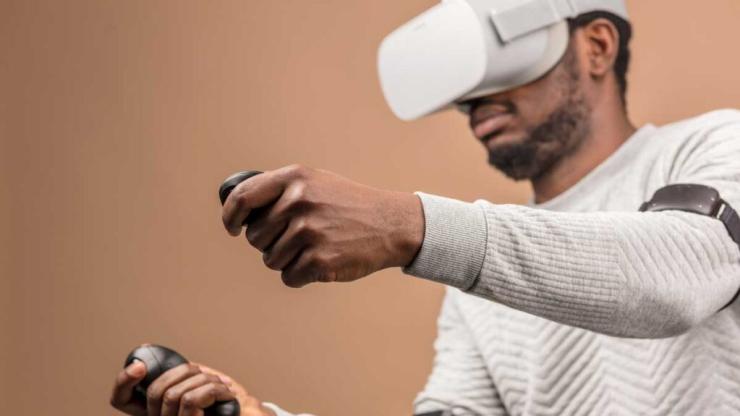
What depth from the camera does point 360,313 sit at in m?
1.52

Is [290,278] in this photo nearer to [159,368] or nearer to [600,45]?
[159,368]

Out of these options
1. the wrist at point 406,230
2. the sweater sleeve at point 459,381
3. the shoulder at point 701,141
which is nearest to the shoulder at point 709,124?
the shoulder at point 701,141

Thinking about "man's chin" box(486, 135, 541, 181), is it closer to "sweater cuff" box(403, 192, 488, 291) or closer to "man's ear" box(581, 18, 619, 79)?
"man's ear" box(581, 18, 619, 79)

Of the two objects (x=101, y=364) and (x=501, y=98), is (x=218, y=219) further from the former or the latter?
(x=501, y=98)

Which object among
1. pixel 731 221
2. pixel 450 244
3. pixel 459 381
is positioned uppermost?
pixel 450 244

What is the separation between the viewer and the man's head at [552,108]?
121 cm

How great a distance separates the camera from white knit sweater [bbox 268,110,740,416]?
703 millimetres

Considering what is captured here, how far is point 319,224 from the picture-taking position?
2.10 feet

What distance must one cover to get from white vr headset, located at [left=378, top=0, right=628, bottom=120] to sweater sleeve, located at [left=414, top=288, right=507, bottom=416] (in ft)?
0.80

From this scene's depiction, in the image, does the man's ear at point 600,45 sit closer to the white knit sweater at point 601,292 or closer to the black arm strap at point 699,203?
the white knit sweater at point 601,292

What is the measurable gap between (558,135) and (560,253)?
0.52m

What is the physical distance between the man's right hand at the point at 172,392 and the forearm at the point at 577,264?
1.18 feet

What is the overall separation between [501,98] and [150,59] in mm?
549

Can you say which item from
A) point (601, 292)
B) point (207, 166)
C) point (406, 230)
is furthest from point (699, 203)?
point (207, 166)
